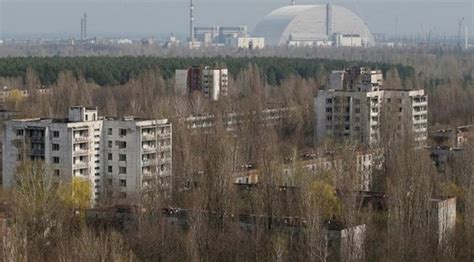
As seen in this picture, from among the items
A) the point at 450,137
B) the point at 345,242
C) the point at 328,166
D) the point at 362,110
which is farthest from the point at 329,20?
the point at 345,242

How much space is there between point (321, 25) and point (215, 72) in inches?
1624

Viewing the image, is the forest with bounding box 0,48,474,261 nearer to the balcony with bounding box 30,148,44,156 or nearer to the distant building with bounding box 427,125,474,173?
the distant building with bounding box 427,125,474,173

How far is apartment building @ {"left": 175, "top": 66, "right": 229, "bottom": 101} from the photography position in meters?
25.4

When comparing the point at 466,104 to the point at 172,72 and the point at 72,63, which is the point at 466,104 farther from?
the point at 72,63

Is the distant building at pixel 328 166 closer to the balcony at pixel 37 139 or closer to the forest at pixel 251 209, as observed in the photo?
the forest at pixel 251 209

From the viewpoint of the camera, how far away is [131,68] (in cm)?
2894

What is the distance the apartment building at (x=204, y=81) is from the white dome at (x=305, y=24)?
36.9 m

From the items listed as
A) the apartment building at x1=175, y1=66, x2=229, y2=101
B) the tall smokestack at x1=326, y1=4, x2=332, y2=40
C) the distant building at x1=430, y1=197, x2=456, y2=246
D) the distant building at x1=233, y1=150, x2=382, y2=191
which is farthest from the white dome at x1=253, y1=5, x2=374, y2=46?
the distant building at x1=430, y1=197, x2=456, y2=246

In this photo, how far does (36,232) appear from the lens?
33.8 feet

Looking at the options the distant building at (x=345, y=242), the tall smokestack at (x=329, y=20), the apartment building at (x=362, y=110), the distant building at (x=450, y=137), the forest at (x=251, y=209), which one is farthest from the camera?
the tall smokestack at (x=329, y=20)

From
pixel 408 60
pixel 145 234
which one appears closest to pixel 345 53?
pixel 408 60

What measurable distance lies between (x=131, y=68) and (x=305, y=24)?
37.0 metres

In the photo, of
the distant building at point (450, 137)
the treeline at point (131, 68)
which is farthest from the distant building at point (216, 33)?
the distant building at point (450, 137)

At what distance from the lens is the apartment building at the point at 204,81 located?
25375 millimetres
